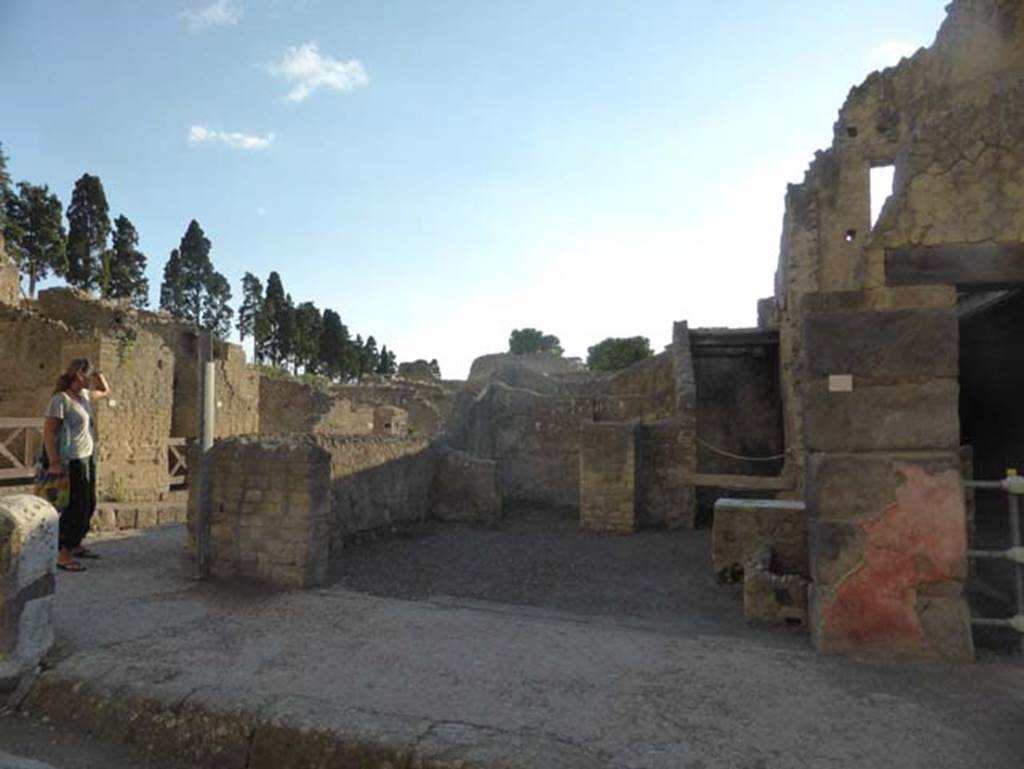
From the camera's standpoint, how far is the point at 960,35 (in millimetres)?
7922

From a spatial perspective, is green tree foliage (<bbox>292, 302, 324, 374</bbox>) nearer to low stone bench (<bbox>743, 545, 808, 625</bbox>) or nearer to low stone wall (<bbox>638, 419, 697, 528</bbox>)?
low stone wall (<bbox>638, 419, 697, 528</bbox>)

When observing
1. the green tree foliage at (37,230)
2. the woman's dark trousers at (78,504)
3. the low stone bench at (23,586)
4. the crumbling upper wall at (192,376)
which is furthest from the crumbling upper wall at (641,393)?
the green tree foliage at (37,230)

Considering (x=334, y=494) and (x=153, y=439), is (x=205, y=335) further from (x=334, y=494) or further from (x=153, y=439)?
(x=153, y=439)

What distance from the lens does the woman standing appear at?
19.1ft

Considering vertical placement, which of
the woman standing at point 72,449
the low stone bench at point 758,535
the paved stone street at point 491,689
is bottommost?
the paved stone street at point 491,689

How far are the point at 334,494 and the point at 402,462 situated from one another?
1.96 metres

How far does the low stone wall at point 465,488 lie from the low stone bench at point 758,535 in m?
4.92

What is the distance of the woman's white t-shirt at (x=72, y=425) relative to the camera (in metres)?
5.88

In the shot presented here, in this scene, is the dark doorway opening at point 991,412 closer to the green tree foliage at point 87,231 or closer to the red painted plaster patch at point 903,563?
the red painted plaster patch at point 903,563

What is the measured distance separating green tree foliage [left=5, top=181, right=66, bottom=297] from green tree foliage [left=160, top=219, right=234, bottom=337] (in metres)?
8.11

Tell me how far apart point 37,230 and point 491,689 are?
3585 cm

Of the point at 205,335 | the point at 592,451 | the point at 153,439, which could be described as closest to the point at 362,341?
the point at 153,439

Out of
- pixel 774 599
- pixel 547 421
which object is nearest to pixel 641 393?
pixel 547 421

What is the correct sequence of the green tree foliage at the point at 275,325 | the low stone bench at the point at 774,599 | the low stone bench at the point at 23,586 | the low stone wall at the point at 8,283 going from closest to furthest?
1. the low stone bench at the point at 23,586
2. the low stone bench at the point at 774,599
3. the low stone wall at the point at 8,283
4. the green tree foliage at the point at 275,325
